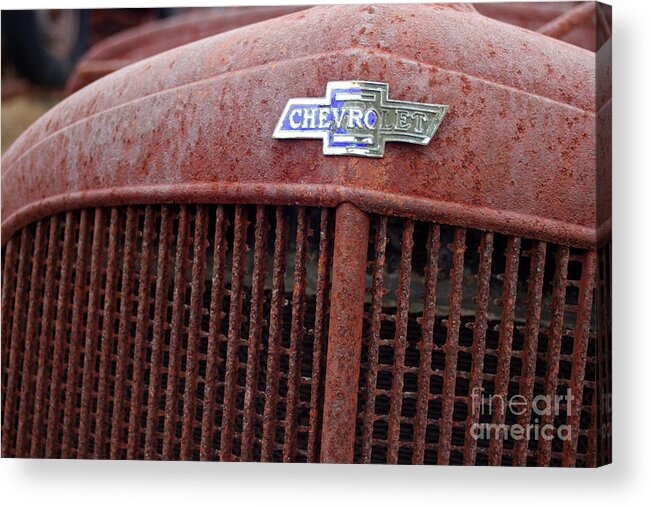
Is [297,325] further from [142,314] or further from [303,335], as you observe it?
[142,314]

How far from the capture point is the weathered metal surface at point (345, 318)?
1.40 meters

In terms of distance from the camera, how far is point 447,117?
143cm

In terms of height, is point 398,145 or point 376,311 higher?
point 398,145

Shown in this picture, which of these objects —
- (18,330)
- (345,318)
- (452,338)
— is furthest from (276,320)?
(18,330)

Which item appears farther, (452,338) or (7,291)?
(7,291)

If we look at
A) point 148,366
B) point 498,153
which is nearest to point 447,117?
point 498,153

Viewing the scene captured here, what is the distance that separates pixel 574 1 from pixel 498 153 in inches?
19.2

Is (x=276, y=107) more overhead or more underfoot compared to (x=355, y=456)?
more overhead

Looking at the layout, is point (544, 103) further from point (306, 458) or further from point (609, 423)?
point (306, 458)

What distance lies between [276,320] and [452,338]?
37cm

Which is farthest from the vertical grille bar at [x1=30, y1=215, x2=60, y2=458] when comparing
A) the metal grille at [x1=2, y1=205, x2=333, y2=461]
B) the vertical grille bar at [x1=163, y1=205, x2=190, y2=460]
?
the vertical grille bar at [x1=163, y1=205, x2=190, y2=460]

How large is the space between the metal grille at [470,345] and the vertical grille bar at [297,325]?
137mm

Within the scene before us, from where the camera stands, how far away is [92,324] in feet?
5.32

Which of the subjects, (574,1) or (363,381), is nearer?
(363,381)
